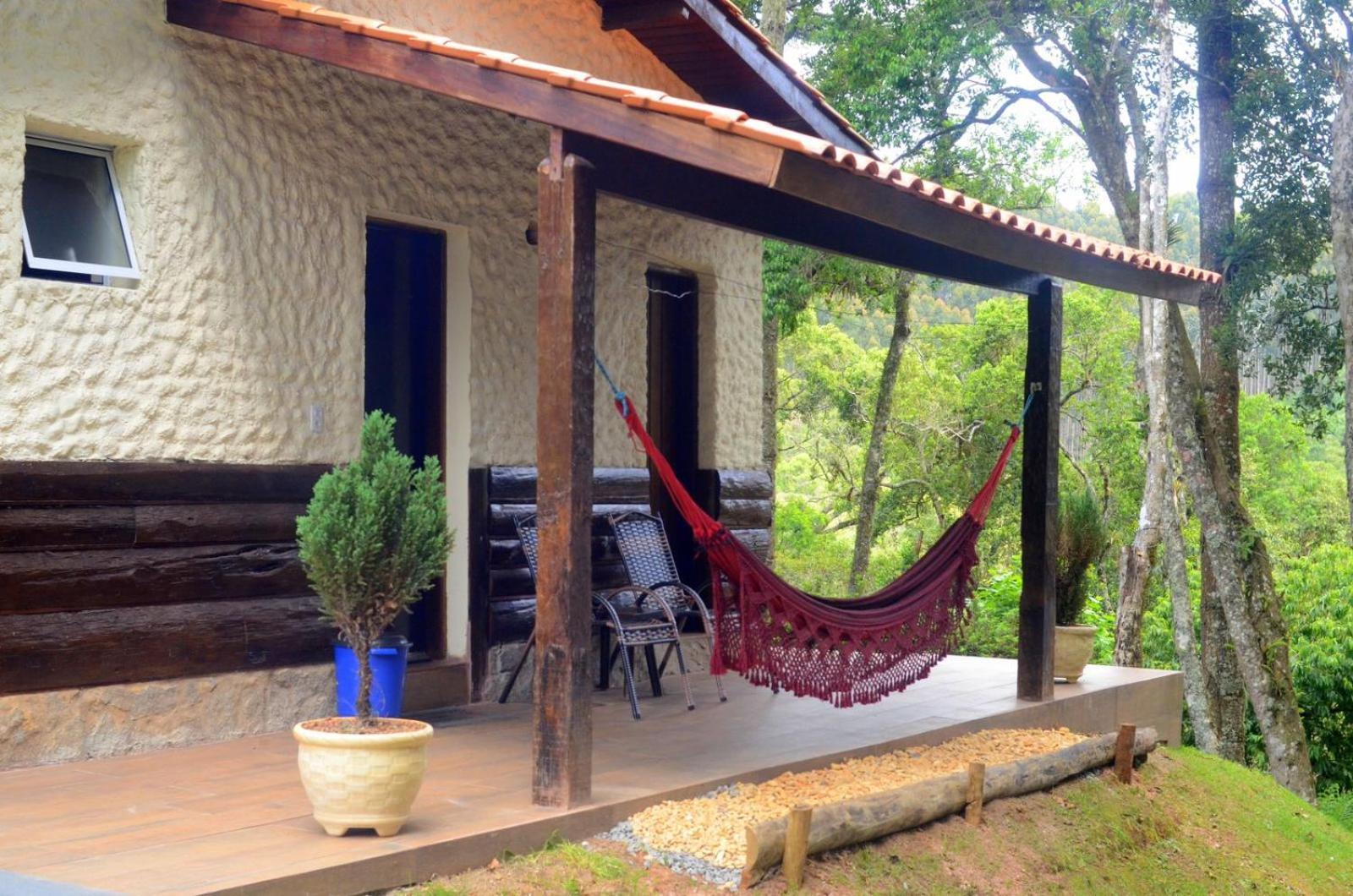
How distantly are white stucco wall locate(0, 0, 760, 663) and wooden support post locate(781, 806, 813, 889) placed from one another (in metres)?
2.57

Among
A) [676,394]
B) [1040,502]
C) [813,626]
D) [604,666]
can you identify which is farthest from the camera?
[676,394]

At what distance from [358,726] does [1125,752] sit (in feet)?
13.3

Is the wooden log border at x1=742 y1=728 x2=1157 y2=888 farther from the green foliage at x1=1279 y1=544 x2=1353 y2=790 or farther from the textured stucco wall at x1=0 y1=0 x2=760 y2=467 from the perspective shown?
the green foliage at x1=1279 y1=544 x2=1353 y2=790

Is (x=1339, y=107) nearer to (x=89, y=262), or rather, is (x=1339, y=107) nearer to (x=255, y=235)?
(x=255, y=235)

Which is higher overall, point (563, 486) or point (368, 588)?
point (563, 486)

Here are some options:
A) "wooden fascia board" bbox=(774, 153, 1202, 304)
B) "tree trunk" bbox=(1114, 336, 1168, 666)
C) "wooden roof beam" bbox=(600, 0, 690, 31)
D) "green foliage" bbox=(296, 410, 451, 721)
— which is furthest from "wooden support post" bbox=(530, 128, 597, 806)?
"tree trunk" bbox=(1114, 336, 1168, 666)

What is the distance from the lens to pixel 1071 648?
25.2ft

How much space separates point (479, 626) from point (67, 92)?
2.89 meters

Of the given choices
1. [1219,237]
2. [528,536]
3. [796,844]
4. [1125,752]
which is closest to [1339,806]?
[1219,237]

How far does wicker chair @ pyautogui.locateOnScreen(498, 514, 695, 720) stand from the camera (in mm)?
6031

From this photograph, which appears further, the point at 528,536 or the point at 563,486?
the point at 528,536

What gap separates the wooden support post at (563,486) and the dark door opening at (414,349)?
2142 millimetres

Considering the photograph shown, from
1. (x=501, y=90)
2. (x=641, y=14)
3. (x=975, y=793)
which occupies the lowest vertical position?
(x=975, y=793)

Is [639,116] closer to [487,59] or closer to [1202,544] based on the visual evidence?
[487,59]
